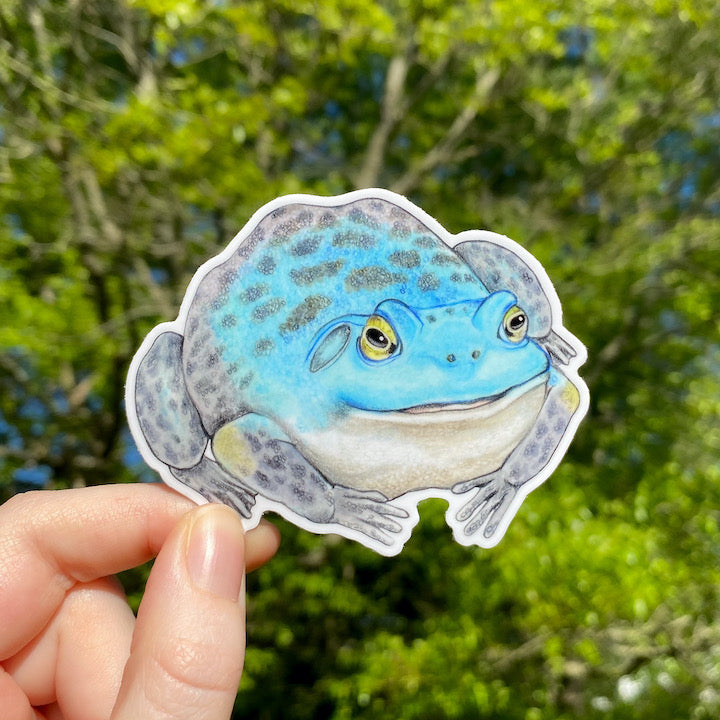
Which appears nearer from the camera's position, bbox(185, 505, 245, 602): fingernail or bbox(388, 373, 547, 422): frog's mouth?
bbox(185, 505, 245, 602): fingernail

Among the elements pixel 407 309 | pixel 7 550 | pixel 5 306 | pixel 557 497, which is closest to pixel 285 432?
pixel 407 309

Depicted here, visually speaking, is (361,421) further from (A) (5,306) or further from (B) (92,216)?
(A) (5,306)

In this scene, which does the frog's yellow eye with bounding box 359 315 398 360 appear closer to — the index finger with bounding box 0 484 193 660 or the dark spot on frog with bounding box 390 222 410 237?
the dark spot on frog with bounding box 390 222 410 237

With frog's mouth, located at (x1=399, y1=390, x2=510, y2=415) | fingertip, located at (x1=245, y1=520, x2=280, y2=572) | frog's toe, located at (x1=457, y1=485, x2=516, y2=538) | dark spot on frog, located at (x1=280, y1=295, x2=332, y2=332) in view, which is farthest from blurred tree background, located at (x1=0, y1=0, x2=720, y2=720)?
dark spot on frog, located at (x1=280, y1=295, x2=332, y2=332)

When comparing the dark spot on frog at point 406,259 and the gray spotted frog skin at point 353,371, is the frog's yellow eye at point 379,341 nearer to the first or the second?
the gray spotted frog skin at point 353,371

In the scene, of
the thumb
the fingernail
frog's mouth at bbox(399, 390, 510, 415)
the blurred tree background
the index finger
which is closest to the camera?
the thumb

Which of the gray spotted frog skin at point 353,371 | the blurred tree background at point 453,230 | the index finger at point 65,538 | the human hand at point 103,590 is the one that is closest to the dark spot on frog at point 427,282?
the gray spotted frog skin at point 353,371
